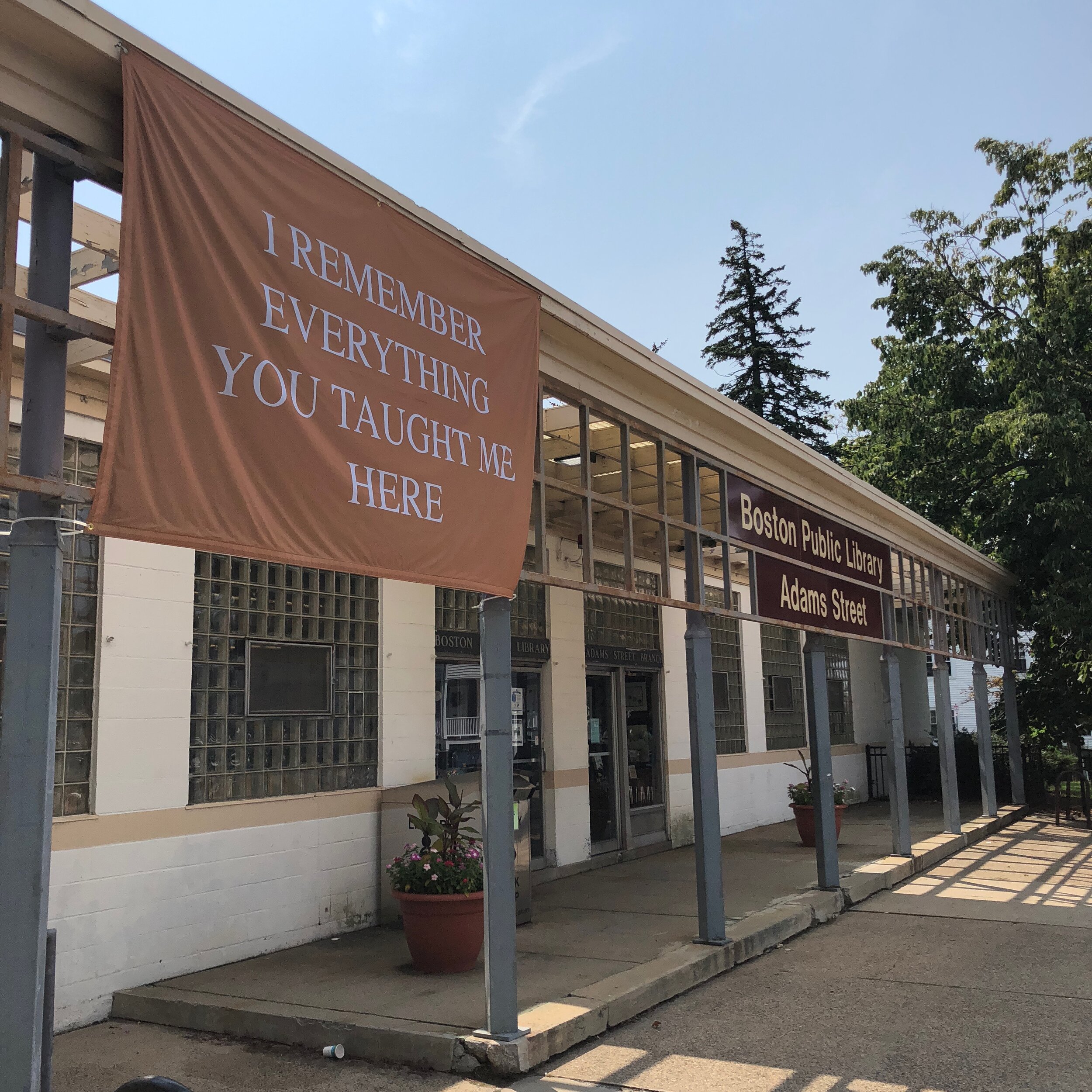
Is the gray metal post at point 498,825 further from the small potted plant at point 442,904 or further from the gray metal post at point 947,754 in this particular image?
the gray metal post at point 947,754

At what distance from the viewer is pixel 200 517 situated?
3639 millimetres

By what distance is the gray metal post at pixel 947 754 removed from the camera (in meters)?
13.1

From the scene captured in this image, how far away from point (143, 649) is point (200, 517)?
346cm

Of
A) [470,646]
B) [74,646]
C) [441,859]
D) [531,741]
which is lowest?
[441,859]

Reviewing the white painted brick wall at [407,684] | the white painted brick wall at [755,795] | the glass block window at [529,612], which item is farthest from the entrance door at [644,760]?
the white painted brick wall at [407,684]

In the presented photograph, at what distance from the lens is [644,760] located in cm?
1285

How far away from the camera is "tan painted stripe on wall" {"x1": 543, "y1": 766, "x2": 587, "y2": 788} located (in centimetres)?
1080

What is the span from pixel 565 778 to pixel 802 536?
12.0ft

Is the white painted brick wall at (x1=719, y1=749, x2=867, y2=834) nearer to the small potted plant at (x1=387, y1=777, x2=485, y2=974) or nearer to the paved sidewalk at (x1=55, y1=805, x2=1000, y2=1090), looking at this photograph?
the paved sidewalk at (x1=55, y1=805, x2=1000, y2=1090)

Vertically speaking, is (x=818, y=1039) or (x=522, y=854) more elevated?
(x=522, y=854)

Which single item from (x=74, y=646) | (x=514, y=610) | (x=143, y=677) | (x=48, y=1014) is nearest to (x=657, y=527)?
(x=514, y=610)

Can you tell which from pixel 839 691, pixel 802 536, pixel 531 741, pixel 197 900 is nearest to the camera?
pixel 197 900

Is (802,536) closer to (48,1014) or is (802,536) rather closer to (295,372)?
(295,372)

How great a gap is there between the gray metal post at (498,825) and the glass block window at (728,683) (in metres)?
9.33
